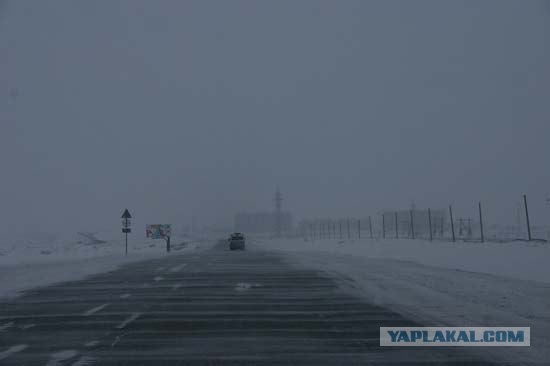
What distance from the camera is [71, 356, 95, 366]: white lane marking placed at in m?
6.32

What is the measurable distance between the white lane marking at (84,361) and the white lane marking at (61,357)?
6.7 inches

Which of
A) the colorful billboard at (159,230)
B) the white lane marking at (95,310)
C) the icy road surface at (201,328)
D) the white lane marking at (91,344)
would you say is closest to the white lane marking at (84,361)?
the icy road surface at (201,328)

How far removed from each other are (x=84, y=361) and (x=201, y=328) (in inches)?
99.6

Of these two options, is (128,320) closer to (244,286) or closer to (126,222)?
(244,286)

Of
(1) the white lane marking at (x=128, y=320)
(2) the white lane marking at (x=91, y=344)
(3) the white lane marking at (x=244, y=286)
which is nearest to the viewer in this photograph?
(2) the white lane marking at (x=91, y=344)

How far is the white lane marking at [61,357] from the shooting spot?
6.38m

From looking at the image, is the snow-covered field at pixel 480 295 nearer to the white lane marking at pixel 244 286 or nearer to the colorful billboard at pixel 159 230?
the white lane marking at pixel 244 286

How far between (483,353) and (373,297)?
5.73 meters

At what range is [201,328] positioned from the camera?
8.72 metres

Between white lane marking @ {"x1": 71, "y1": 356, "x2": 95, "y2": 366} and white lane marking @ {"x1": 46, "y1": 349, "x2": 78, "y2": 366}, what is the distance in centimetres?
17

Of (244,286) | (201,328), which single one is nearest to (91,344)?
(201,328)

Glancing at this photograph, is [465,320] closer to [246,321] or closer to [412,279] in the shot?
[246,321]

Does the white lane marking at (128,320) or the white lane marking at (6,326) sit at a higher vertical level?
the white lane marking at (6,326)

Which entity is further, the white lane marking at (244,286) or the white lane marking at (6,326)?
the white lane marking at (244,286)
